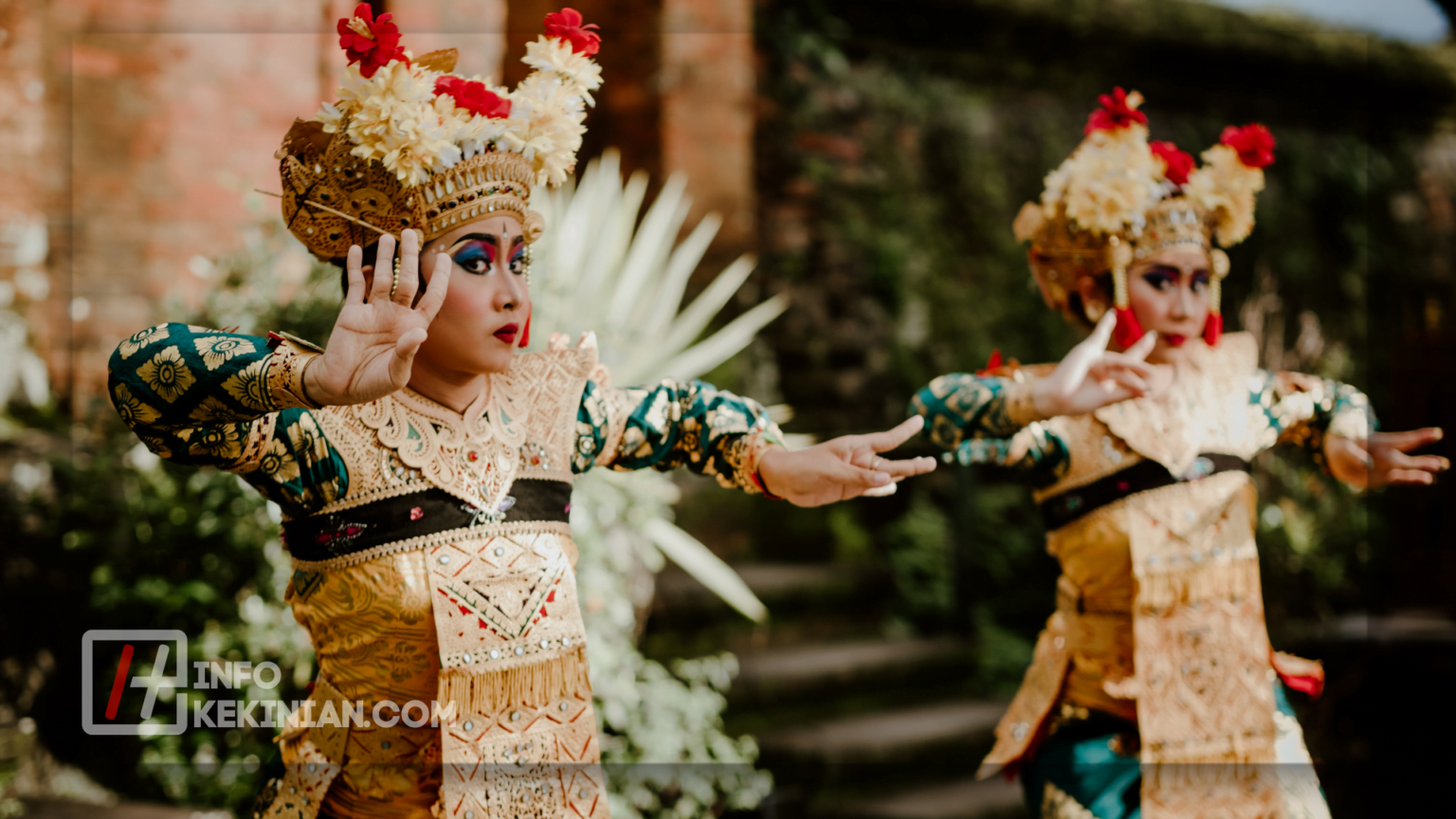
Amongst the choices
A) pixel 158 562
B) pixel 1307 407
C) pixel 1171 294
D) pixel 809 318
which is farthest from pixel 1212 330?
pixel 158 562

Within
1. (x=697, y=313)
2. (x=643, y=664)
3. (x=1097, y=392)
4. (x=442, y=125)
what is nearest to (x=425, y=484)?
(x=442, y=125)

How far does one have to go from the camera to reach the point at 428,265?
5.89ft

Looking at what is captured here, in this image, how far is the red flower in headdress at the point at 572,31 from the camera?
1.87 metres

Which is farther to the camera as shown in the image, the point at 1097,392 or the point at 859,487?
the point at 1097,392

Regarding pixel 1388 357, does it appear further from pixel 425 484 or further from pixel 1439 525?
pixel 425 484

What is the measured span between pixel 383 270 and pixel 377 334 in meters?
0.11

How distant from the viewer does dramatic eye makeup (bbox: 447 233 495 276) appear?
5.88ft

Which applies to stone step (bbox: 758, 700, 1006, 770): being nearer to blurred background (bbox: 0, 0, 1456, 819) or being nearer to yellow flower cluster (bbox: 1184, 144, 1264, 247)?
blurred background (bbox: 0, 0, 1456, 819)

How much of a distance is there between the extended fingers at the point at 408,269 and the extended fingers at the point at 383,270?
0.03m

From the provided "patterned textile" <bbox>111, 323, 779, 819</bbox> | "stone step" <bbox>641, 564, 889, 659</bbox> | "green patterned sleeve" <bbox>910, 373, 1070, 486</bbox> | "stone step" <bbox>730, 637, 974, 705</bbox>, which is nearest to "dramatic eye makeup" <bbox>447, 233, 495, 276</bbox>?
"patterned textile" <bbox>111, 323, 779, 819</bbox>

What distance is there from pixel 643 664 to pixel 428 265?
90.1 inches

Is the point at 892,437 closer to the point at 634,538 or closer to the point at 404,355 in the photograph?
the point at 404,355

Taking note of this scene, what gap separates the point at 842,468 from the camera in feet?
6.04

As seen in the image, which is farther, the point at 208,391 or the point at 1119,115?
the point at 1119,115
